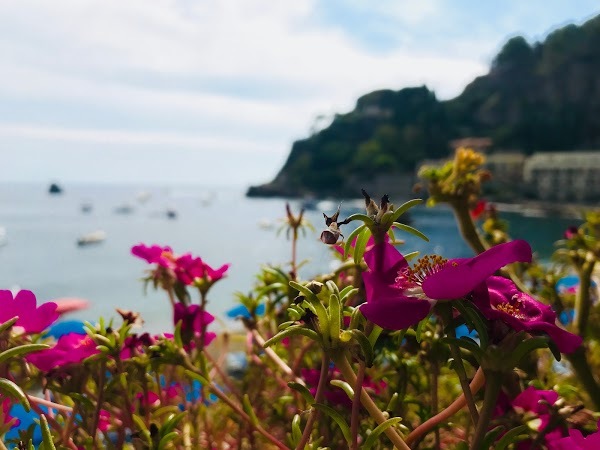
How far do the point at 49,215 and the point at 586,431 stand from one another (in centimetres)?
5683

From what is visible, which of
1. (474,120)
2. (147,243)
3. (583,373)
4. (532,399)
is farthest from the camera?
(474,120)

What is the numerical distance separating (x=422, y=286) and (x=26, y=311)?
1.37ft

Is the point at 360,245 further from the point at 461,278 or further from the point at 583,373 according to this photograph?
the point at 583,373

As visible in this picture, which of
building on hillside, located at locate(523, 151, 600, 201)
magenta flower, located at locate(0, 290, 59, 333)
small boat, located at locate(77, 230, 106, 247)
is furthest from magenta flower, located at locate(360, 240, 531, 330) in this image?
building on hillside, located at locate(523, 151, 600, 201)

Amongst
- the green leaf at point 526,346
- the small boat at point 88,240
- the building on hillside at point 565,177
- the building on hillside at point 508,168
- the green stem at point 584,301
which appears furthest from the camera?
the building on hillside at point 508,168

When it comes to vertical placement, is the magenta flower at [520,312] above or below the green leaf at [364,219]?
below

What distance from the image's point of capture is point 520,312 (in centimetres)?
49

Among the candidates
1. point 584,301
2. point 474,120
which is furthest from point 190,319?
point 474,120

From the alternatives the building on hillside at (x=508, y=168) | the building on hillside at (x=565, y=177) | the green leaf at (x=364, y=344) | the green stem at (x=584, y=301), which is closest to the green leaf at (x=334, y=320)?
the green leaf at (x=364, y=344)

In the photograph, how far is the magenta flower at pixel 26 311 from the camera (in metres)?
0.57

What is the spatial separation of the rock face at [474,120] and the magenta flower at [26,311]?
57987mm

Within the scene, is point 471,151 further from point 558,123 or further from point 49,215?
point 558,123

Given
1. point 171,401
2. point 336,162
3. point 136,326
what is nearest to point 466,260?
point 136,326

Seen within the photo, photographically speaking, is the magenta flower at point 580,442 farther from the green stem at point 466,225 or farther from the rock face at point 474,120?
the rock face at point 474,120
